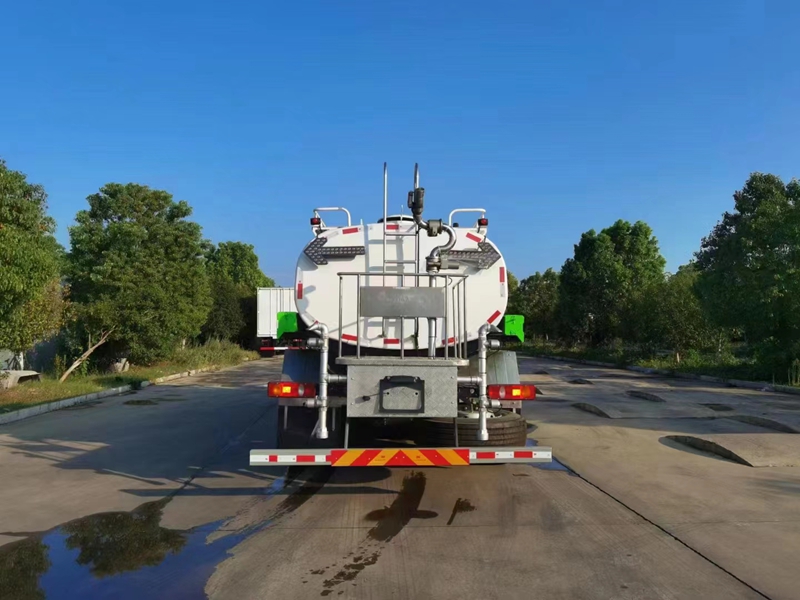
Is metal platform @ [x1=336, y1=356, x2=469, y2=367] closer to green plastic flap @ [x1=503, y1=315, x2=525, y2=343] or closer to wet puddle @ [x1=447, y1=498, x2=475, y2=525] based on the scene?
wet puddle @ [x1=447, y1=498, x2=475, y2=525]

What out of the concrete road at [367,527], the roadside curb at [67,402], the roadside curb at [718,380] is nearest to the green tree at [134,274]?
the roadside curb at [67,402]

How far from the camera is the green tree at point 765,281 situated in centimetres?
1680

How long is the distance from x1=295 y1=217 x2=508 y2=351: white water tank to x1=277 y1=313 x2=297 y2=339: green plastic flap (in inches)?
6.6

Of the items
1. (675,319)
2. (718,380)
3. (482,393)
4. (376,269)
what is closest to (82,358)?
(376,269)

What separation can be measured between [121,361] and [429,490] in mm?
20113

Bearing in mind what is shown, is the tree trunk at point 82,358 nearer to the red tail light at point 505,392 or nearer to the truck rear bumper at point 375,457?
the truck rear bumper at point 375,457

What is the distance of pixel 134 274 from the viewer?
71.1 ft

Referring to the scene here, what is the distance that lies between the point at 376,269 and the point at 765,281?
14658 millimetres

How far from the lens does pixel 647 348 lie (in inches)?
1123

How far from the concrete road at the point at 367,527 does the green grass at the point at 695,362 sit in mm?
12122

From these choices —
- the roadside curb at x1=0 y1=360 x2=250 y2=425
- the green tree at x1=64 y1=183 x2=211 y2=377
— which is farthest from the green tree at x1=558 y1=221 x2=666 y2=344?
the roadside curb at x1=0 y1=360 x2=250 y2=425

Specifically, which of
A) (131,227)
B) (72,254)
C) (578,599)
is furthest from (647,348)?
(578,599)

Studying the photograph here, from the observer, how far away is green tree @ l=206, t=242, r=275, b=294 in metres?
64.0

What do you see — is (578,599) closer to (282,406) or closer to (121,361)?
(282,406)
